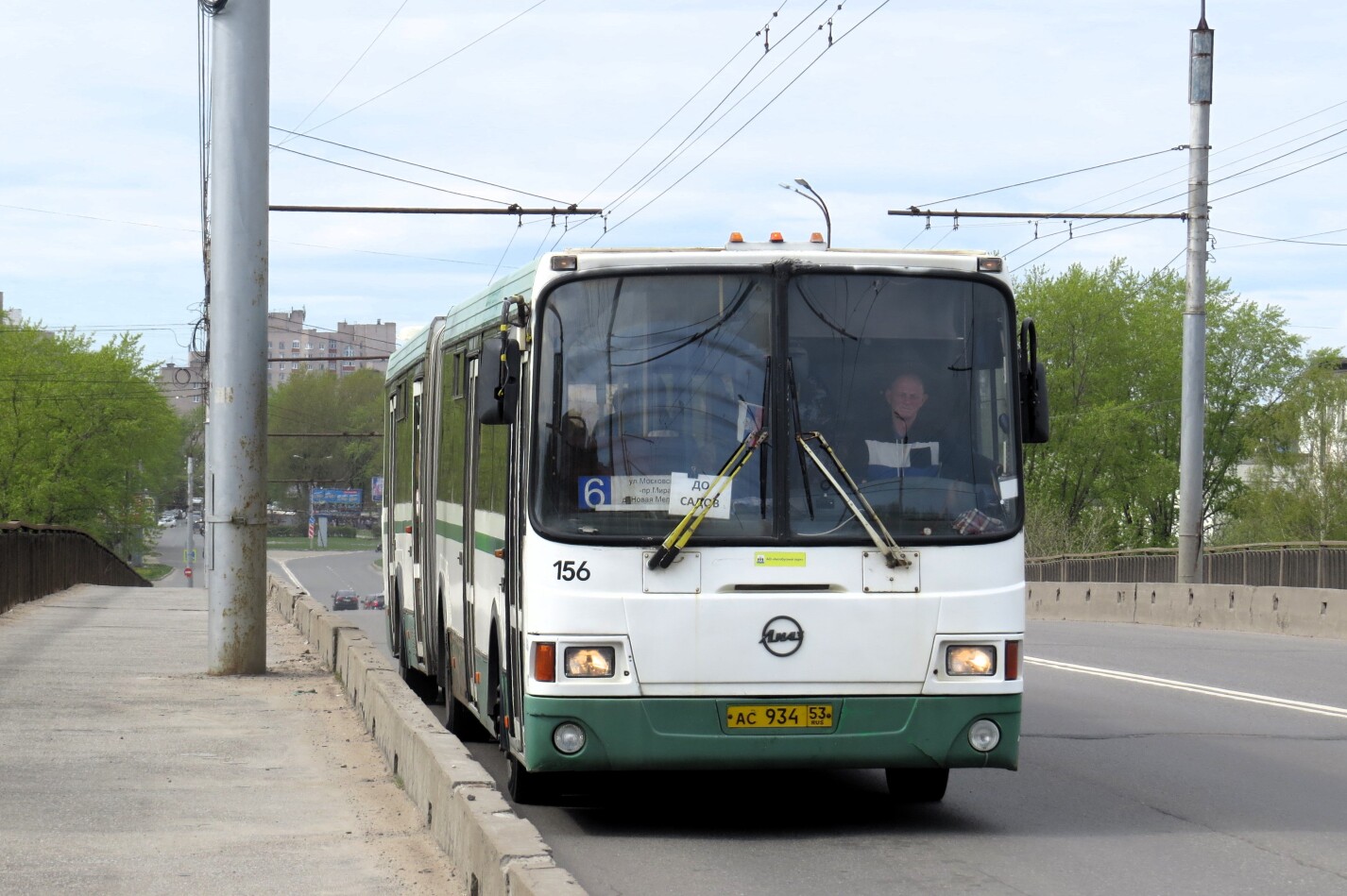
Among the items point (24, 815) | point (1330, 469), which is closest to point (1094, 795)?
point (24, 815)

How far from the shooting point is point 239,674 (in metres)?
15.5

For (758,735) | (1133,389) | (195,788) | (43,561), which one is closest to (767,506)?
(758,735)

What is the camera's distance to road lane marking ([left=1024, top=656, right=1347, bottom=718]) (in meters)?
13.9

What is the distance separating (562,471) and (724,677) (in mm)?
1185

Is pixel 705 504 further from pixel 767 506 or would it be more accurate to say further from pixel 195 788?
pixel 195 788

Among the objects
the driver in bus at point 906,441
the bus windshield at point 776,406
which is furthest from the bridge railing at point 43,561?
the driver in bus at point 906,441

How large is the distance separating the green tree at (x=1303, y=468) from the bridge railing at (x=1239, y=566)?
2883 cm

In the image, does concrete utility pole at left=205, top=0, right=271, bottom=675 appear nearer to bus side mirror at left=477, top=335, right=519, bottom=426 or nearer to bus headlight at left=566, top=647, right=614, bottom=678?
bus side mirror at left=477, top=335, right=519, bottom=426

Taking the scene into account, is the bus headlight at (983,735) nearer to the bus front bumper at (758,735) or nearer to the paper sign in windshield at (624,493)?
the bus front bumper at (758,735)

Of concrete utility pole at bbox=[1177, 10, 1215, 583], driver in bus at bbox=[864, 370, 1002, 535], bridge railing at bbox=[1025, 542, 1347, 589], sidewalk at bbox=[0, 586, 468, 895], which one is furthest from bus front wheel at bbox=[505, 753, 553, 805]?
concrete utility pole at bbox=[1177, 10, 1215, 583]

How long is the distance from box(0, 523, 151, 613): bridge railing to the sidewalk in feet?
32.9

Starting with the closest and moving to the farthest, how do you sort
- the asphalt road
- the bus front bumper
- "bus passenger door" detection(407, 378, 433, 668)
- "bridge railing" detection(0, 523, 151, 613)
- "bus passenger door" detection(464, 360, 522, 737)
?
the asphalt road, the bus front bumper, "bus passenger door" detection(464, 360, 522, 737), "bus passenger door" detection(407, 378, 433, 668), "bridge railing" detection(0, 523, 151, 613)

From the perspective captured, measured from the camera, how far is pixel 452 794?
7305mm

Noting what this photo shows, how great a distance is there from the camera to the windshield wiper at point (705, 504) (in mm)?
8070
